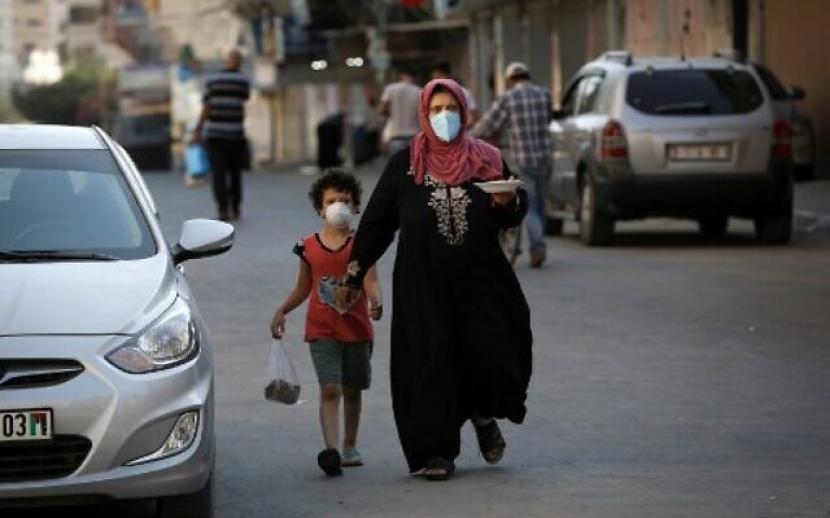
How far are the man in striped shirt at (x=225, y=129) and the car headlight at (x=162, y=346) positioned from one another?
19.6 m

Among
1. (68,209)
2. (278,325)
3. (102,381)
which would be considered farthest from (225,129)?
(102,381)

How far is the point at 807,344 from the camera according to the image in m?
14.4

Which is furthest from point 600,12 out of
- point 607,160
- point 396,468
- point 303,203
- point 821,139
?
point 396,468

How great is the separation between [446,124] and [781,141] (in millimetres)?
13422

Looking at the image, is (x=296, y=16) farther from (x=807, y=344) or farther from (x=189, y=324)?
(x=189, y=324)

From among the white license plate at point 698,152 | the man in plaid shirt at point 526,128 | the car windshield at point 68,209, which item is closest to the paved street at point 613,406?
the man in plaid shirt at point 526,128

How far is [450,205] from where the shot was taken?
9539 mm

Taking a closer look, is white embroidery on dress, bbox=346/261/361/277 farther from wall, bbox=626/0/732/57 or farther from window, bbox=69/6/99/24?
window, bbox=69/6/99/24

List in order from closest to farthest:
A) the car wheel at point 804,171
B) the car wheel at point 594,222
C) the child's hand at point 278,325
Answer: the child's hand at point 278,325
the car wheel at point 594,222
the car wheel at point 804,171

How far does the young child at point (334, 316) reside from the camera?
979 centimetres

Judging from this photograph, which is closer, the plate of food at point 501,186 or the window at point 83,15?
the plate of food at point 501,186

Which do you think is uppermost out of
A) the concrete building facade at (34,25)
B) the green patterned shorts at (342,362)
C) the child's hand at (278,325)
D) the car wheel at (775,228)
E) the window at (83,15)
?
the child's hand at (278,325)

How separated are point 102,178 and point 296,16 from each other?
6568 centimetres

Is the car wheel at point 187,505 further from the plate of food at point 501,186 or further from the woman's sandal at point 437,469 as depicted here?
the plate of food at point 501,186
